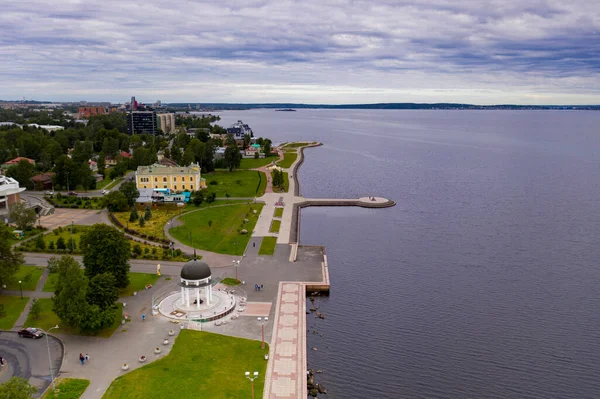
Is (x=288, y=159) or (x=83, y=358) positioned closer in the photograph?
(x=83, y=358)

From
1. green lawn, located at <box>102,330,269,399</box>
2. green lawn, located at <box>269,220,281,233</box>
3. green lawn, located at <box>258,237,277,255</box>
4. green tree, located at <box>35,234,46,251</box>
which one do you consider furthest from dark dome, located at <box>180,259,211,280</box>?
green tree, located at <box>35,234,46,251</box>

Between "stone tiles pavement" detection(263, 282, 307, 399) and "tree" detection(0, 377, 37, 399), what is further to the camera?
"stone tiles pavement" detection(263, 282, 307, 399)

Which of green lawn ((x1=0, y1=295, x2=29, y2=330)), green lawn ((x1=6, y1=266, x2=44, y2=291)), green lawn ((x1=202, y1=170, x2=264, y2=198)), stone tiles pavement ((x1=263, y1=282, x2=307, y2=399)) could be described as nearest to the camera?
stone tiles pavement ((x1=263, y1=282, x2=307, y2=399))

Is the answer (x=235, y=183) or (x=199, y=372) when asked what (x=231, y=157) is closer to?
(x=235, y=183)

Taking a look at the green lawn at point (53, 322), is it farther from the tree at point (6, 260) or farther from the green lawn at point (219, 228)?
the green lawn at point (219, 228)

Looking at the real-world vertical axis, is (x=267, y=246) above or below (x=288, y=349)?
above

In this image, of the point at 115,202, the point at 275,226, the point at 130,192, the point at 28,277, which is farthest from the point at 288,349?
the point at 130,192

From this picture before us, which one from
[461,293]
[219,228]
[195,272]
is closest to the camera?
[195,272]

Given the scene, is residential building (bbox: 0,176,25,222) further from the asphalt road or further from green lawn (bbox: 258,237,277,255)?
the asphalt road
